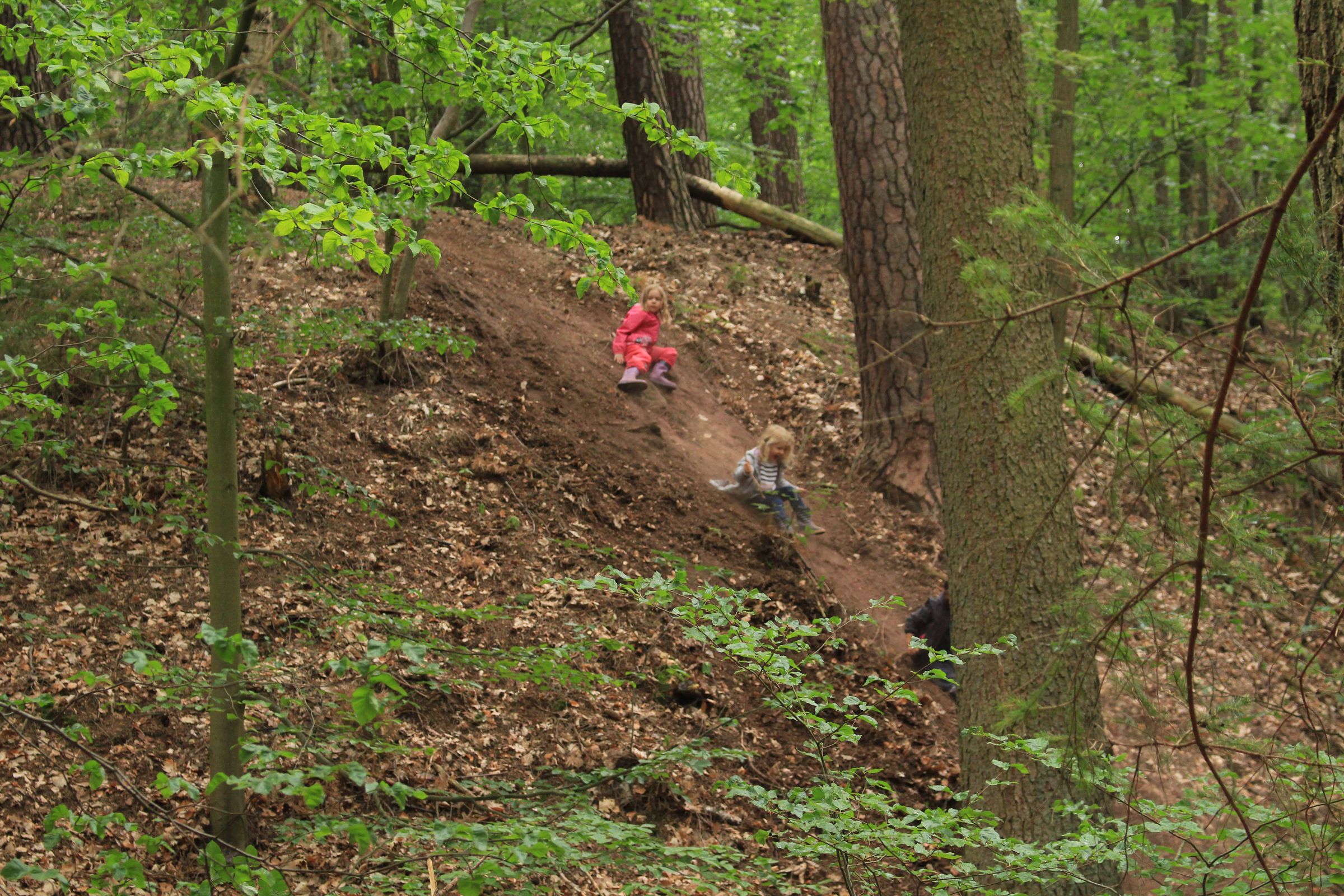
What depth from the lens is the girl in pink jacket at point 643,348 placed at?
895cm

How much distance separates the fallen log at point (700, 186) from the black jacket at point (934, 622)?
649cm

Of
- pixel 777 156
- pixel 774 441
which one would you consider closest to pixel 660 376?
pixel 774 441

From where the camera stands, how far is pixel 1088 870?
472cm

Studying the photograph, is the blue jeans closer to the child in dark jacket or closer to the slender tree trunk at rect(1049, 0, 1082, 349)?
the child in dark jacket

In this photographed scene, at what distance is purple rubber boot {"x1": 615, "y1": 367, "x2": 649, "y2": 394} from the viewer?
891cm

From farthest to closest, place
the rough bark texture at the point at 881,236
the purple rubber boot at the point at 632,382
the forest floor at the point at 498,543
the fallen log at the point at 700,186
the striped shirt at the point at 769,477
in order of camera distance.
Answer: the fallen log at the point at 700,186 → the rough bark texture at the point at 881,236 → the purple rubber boot at the point at 632,382 → the striped shirt at the point at 769,477 → the forest floor at the point at 498,543

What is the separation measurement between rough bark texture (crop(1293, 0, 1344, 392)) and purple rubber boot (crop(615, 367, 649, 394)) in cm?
627

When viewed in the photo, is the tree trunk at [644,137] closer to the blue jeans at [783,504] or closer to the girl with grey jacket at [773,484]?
the girl with grey jacket at [773,484]

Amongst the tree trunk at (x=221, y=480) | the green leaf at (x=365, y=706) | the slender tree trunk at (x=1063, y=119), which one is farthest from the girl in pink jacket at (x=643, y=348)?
the green leaf at (x=365, y=706)

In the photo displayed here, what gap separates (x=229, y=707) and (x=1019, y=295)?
3.79 m

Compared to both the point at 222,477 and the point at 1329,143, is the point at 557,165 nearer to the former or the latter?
the point at 222,477

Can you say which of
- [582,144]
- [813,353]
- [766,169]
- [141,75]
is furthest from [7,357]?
[582,144]

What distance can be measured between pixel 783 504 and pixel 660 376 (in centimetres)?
189

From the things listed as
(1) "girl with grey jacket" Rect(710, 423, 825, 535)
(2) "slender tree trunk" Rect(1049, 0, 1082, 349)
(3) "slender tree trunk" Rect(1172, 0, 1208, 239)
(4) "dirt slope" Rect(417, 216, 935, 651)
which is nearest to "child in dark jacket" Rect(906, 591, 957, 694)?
(4) "dirt slope" Rect(417, 216, 935, 651)
